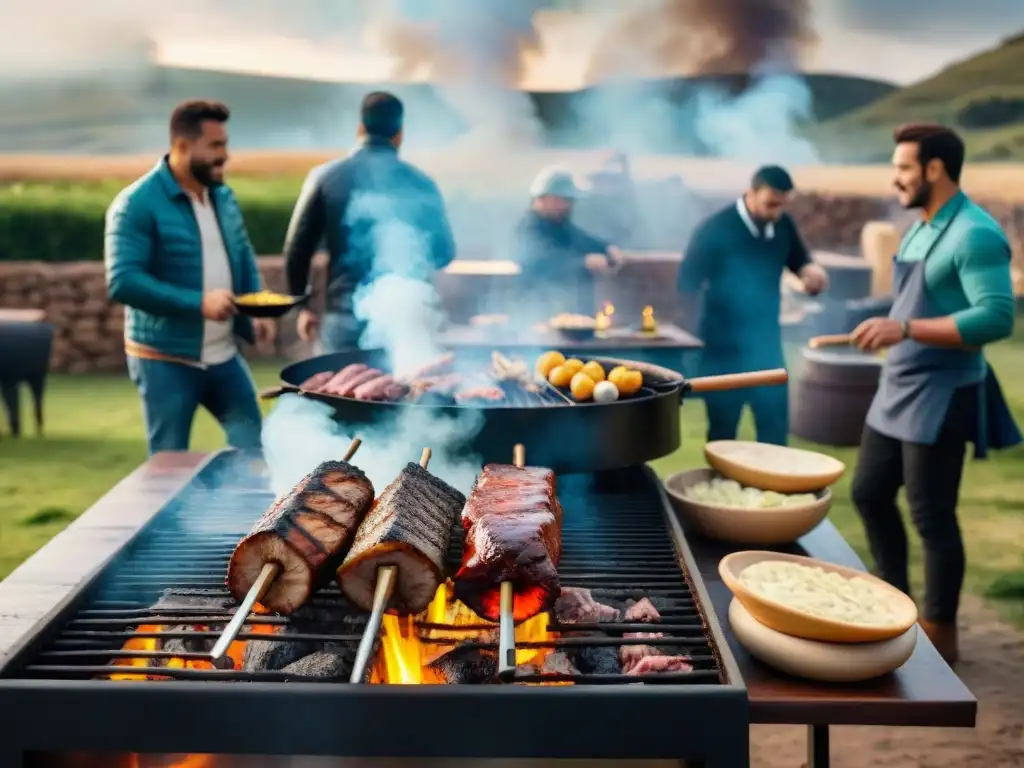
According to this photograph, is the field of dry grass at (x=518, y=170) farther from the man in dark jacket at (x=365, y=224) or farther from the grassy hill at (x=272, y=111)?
the man in dark jacket at (x=365, y=224)

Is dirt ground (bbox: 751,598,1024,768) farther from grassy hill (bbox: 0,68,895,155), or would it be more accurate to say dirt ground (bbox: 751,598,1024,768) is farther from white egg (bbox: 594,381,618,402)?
grassy hill (bbox: 0,68,895,155)

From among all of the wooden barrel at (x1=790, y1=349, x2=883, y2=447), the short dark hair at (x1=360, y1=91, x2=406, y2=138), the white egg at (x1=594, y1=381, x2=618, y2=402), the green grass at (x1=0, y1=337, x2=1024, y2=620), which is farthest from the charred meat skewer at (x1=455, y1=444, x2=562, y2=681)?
the wooden barrel at (x1=790, y1=349, x2=883, y2=447)

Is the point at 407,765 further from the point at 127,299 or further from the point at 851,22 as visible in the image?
the point at 851,22

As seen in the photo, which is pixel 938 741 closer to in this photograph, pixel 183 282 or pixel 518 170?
pixel 183 282

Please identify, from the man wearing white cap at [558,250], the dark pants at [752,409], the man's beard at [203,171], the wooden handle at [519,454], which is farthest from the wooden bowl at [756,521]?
the man wearing white cap at [558,250]

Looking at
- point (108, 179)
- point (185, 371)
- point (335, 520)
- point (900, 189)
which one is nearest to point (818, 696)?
point (335, 520)

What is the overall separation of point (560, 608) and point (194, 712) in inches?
36.7

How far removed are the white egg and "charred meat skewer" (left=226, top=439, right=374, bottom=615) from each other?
1199mm

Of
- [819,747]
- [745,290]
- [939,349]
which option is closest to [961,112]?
[745,290]

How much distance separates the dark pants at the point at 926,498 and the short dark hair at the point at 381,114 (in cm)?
319

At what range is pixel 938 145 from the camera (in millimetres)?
3812

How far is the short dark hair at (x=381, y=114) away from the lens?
16.9 feet

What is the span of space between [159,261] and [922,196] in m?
3.70

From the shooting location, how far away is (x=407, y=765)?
1.85m
